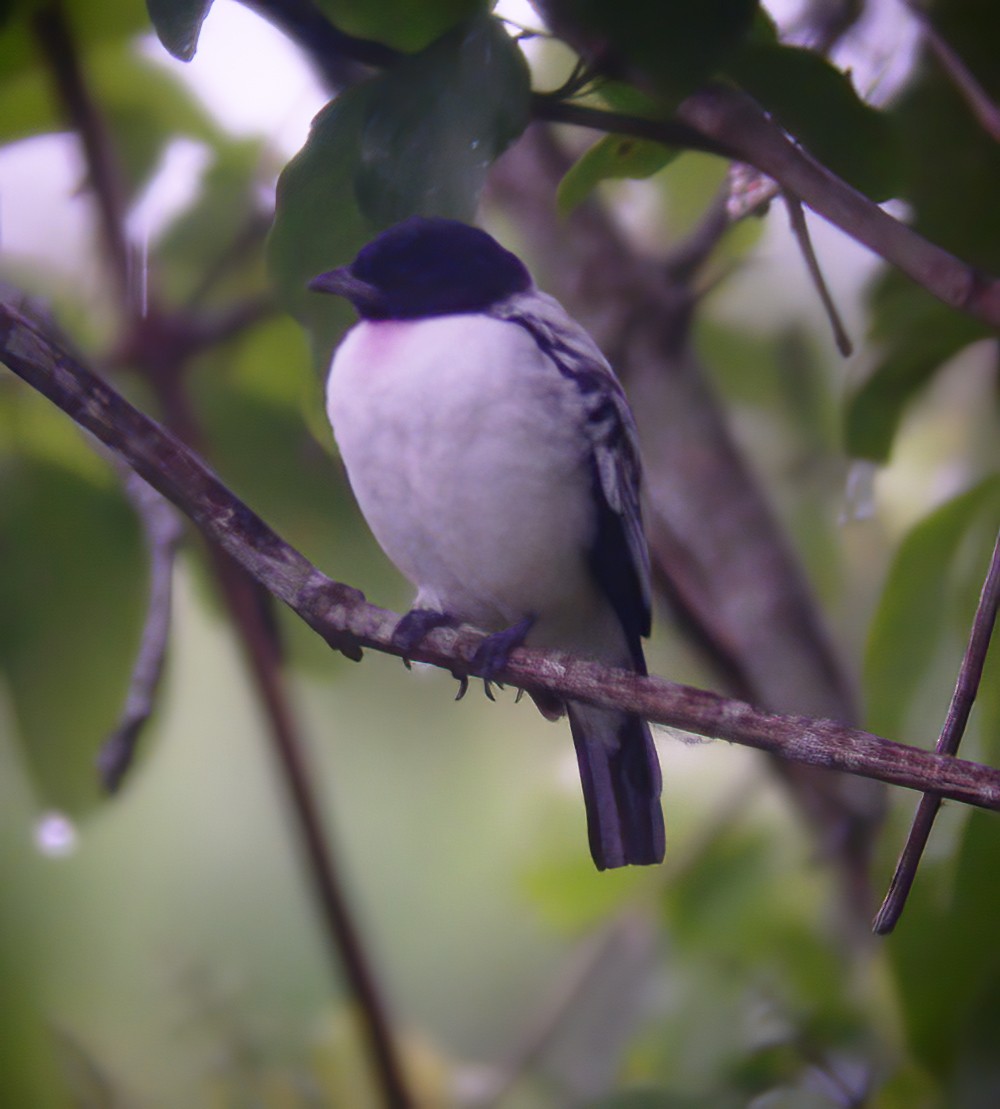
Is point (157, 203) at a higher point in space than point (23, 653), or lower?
higher

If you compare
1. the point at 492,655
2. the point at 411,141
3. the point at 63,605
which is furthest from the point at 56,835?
the point at 411,141

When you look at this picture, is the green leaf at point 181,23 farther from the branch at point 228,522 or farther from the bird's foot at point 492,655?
the bird's foot at point 492,655

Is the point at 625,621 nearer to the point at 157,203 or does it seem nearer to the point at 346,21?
the point at 346,21

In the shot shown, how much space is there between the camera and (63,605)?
781 mm

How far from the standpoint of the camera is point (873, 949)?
2.68 feet

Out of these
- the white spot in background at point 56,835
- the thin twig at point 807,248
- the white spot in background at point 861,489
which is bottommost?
the white spot in background at point 56,835

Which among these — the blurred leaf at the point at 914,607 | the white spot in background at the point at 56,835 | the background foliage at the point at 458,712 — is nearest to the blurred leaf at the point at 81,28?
the background foliage at the point at 458,712

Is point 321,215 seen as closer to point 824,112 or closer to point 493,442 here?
point 493,442

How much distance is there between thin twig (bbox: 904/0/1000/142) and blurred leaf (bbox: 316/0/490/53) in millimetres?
266

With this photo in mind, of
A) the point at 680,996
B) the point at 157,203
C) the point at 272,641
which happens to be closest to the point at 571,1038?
the point at 680,996

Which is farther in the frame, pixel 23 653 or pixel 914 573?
pixel 23 653

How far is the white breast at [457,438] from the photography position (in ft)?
1.87

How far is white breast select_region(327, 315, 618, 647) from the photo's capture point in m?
0.57

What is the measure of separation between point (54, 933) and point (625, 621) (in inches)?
17.4
